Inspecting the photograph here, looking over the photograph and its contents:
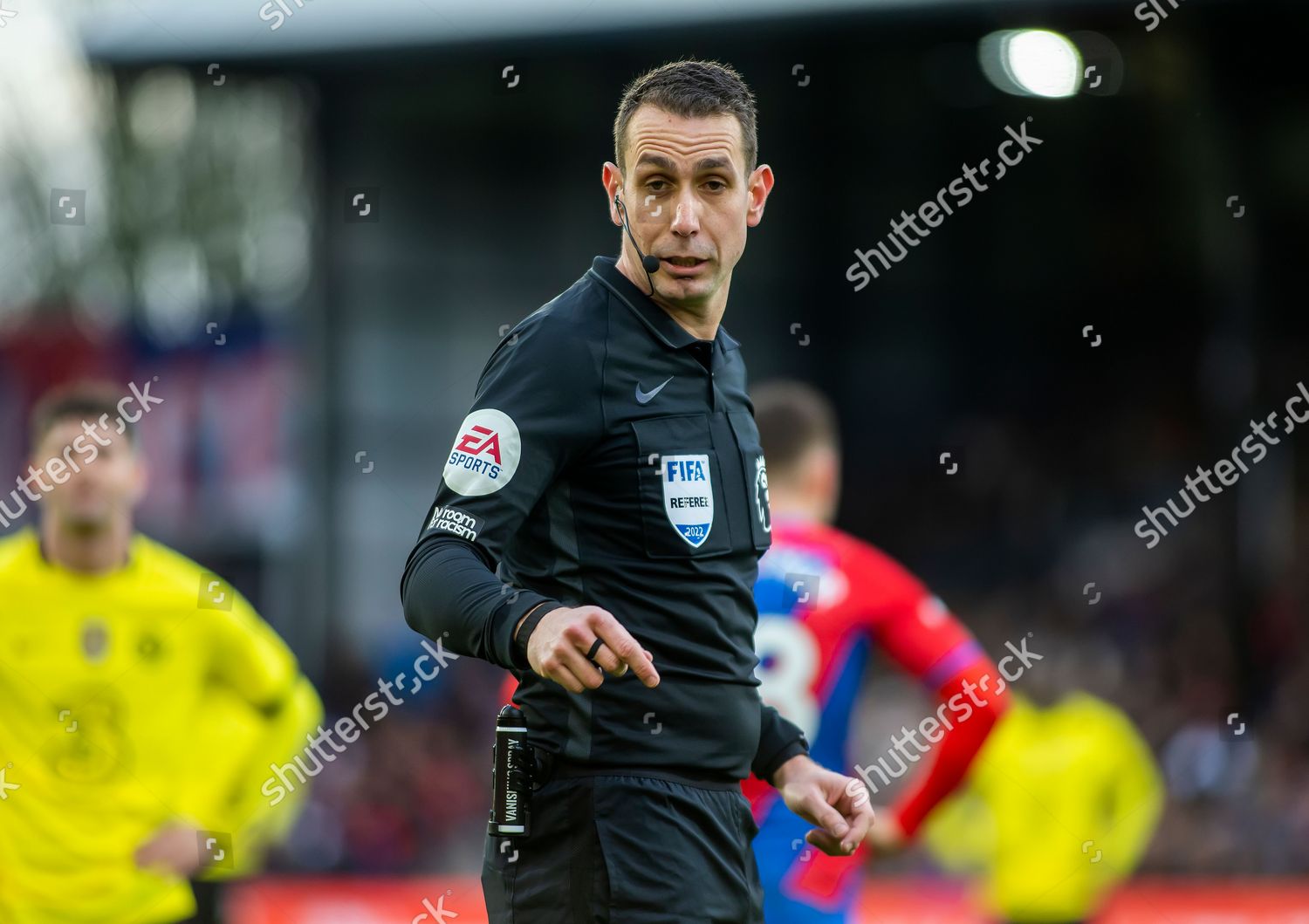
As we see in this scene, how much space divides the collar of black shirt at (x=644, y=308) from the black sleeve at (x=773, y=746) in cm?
73

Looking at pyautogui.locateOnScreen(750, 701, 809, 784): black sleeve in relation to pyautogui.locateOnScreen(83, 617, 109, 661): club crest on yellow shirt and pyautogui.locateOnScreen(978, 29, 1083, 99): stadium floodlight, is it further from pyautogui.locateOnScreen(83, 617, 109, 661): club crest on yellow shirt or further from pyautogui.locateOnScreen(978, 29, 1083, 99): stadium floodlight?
pyautogui.locateOnScreen(978, 29, 1083, 99): stadium floodlight

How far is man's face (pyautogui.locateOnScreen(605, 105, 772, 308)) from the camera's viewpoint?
309cm

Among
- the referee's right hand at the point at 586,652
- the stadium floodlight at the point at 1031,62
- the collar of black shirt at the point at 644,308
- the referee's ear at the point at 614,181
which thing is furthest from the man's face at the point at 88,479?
the stadium floodlight at the point at 1031,62

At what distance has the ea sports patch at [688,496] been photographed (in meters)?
2.95

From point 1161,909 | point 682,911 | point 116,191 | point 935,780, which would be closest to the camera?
point 682,911

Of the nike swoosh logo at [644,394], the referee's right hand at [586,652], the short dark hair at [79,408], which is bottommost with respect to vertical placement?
the referee's right hand at [586,652]

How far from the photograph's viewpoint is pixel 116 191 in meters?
20.8

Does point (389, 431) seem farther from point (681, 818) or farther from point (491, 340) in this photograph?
point (681, 818)

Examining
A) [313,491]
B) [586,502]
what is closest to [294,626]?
[313,491]

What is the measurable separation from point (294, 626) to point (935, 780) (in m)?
13.1

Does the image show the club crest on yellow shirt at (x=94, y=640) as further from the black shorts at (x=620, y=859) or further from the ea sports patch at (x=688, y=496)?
the ea sports patch at (x=688, y=496)

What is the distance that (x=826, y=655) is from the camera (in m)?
5.07

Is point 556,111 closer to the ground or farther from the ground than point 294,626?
farther from the ground

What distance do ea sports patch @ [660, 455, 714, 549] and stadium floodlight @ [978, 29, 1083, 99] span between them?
11.0m
